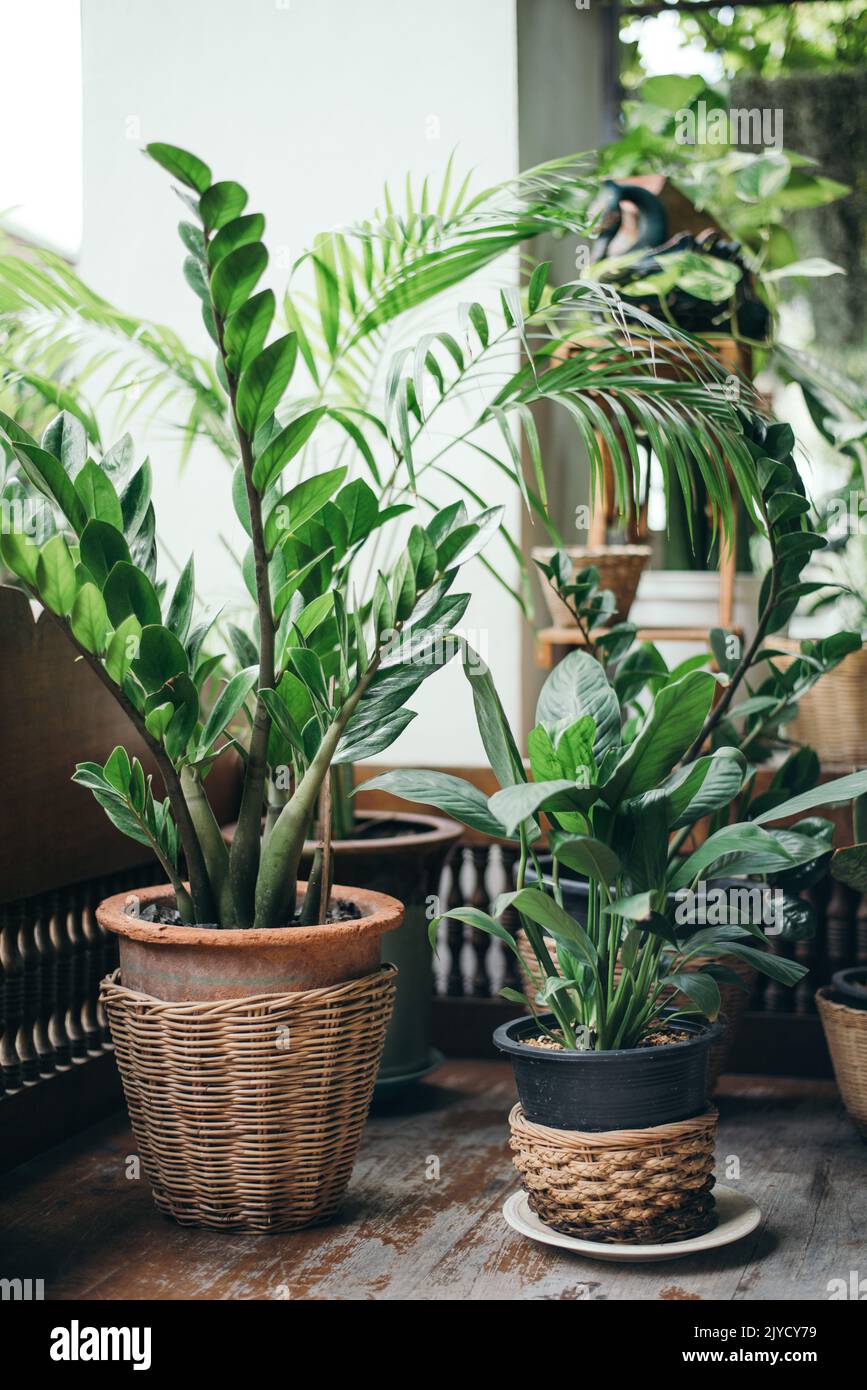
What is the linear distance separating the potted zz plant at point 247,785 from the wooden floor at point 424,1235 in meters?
0.09

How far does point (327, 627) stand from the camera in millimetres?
1963

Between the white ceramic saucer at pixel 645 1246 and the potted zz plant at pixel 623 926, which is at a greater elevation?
the potted zz plant at pixel 623 926

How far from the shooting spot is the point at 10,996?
2.20 meters

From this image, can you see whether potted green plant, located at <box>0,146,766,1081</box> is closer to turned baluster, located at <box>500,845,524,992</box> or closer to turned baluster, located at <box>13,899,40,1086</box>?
turned baluster, located at <box>500,845,524,992</box>

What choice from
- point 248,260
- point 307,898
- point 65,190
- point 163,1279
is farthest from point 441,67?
point 163,1279

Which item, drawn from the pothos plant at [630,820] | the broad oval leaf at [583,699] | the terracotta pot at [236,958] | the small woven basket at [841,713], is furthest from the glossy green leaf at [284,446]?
the small woven basket at [841,713]

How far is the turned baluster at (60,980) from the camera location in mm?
2309

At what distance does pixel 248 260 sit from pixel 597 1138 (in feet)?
3.83

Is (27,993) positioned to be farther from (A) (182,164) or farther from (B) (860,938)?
(B) (860,938)

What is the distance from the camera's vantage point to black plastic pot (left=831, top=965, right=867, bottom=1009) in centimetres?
226

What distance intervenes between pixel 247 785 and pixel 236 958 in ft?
0.84

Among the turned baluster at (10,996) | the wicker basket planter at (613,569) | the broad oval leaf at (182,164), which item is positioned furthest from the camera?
the wicker basket planter at (613,569)

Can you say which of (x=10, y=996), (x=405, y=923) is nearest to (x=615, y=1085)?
(x=405, y=923)

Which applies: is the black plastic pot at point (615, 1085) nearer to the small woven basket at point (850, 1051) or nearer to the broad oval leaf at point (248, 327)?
the small woven basket at point (850, 1051)
